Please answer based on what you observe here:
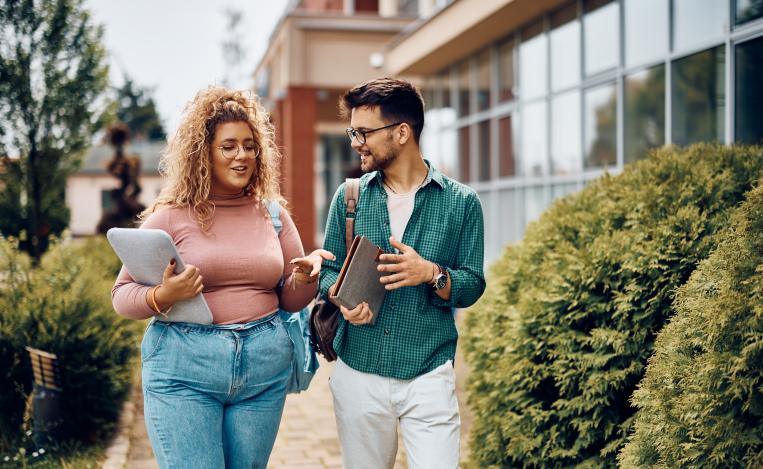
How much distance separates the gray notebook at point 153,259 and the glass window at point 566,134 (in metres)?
7.83

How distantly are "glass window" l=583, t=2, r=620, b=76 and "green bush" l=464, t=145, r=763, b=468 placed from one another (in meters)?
5.13

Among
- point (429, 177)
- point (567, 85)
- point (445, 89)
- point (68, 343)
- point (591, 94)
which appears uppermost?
point (445, 89)

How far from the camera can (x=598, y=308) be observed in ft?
13.2

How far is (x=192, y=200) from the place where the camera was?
3238 mm

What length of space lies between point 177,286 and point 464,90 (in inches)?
470

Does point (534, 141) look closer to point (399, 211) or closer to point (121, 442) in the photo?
point (121, 442)

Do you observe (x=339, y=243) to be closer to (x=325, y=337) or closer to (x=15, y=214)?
(x=325, y=337)

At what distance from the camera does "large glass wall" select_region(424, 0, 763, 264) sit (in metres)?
7.51

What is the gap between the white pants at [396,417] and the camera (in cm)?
321

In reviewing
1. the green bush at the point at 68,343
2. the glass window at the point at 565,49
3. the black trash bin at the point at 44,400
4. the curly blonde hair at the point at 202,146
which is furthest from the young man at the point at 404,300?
the glass window at the point at 565,49

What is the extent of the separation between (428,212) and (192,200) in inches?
35.4

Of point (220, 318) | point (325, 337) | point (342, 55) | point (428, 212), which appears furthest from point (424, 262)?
point (342, 55)

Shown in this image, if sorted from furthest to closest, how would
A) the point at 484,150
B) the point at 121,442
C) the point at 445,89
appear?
1. the point at 445,89
2. the point at 484,150
3. the point at 121,442

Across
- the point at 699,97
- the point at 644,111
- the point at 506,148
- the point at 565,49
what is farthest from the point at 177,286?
the point at 506,148
